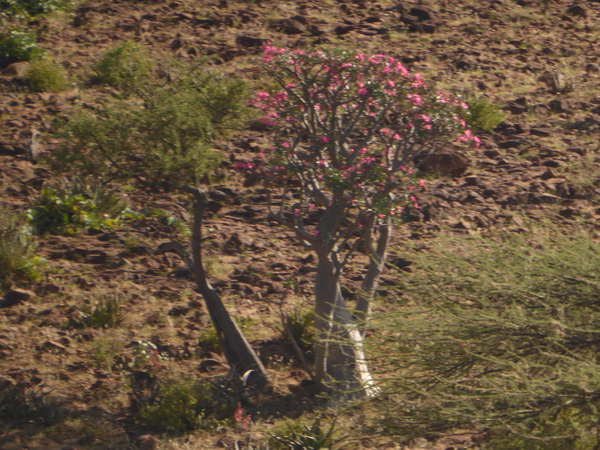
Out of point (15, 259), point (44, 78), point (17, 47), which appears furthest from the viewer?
point (17, 47)

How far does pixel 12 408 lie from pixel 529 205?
486 centimetres

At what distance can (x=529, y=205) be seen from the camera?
843cm

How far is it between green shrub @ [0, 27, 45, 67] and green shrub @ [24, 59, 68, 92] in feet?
1.14

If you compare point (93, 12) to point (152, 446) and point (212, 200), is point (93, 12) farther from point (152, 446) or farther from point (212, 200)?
point (152, 446)

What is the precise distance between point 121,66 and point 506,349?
659cm

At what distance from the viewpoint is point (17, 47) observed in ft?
→ 32.6

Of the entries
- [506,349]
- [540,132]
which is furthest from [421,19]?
[506,349]

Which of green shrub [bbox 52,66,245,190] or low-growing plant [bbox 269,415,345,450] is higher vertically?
green shrub [bbox 52,66,245,190]

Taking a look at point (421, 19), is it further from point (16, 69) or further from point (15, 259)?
point (15, 259)

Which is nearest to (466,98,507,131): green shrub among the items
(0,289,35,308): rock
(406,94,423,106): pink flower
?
(406,94,423,106): pink flower

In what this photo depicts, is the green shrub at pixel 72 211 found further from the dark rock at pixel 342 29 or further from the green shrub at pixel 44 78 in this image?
the dark rock at pixel 342 29

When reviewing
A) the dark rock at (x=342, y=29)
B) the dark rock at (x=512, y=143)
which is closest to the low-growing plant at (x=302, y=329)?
the dark rock at (x=512, y=143)

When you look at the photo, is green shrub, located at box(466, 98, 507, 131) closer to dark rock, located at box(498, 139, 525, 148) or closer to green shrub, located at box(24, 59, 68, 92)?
dark rock, located at box(498, 139, 525, 148)

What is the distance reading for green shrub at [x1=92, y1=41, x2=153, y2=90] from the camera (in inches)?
370
